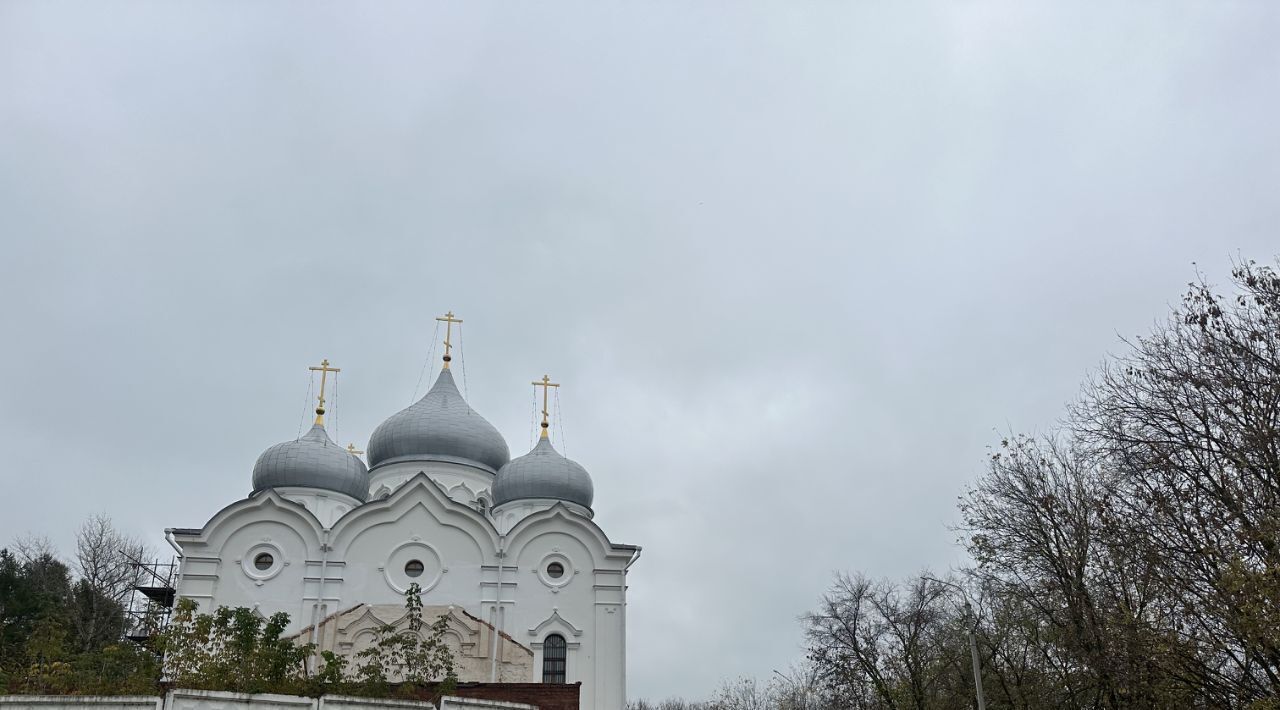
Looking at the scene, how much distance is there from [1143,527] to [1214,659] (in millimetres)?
2263

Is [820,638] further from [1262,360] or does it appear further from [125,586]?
[125,586]

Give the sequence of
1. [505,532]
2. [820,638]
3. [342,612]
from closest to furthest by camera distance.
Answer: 1. [342,612]
2. [820,638]
3. [505,532]

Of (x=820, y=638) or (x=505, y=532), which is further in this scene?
(x=505, y=532)

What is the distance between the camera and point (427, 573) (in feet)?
95.7

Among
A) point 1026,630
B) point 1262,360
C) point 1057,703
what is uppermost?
point 1262,360

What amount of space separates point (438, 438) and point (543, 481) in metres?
4.39

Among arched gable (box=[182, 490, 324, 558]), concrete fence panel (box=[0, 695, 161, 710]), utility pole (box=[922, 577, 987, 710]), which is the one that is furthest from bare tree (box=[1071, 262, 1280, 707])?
arched gable (box=[182, 490, 324, 558])

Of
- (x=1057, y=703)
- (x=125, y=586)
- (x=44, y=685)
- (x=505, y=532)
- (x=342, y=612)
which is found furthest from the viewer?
(x=125, y=586)

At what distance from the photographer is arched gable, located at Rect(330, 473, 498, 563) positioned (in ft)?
96.0

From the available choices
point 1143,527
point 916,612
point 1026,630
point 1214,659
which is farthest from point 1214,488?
point 916,612

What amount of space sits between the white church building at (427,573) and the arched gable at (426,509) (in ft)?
0.10

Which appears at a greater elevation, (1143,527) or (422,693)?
(1143,527)

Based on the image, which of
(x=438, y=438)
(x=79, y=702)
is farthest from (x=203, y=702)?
(x=438, y=438)

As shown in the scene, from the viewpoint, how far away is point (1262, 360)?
14516 millimetres
